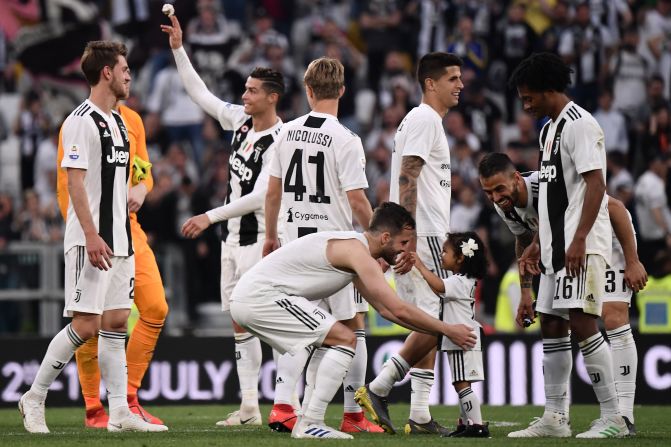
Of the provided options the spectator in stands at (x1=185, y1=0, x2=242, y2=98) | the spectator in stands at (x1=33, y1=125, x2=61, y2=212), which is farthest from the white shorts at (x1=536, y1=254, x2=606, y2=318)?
the spectator in stands at (x1=33, y1=125, x2=61, y2=212)

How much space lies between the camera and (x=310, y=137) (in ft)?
28.8

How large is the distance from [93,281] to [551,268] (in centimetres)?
296

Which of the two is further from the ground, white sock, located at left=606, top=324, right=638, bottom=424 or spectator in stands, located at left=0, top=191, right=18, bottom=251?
spectator in stands, located at left=0, top=191, right=18, bottom=251

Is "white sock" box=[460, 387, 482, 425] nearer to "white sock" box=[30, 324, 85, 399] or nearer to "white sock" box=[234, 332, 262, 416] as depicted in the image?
"white sock" box=[234, 332, 262, 416]

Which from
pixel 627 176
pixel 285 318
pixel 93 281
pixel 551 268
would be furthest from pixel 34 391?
pixel 627 176

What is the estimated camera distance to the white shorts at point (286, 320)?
784 cm

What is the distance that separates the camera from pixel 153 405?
13.0 meters

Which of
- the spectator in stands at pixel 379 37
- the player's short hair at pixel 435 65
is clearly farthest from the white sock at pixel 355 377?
the spectator in stands at pixel 379 37

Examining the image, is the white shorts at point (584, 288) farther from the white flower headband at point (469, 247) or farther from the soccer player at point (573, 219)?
the white flower headband at point (469, 247)

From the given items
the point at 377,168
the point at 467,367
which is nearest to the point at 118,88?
the point at 467,367

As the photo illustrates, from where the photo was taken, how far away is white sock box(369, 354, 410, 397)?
853 centimetres

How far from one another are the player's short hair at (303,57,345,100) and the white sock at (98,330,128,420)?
217cm

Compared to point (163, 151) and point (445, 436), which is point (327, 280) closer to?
point (445, 436)

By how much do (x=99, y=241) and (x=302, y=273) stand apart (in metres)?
1.34
